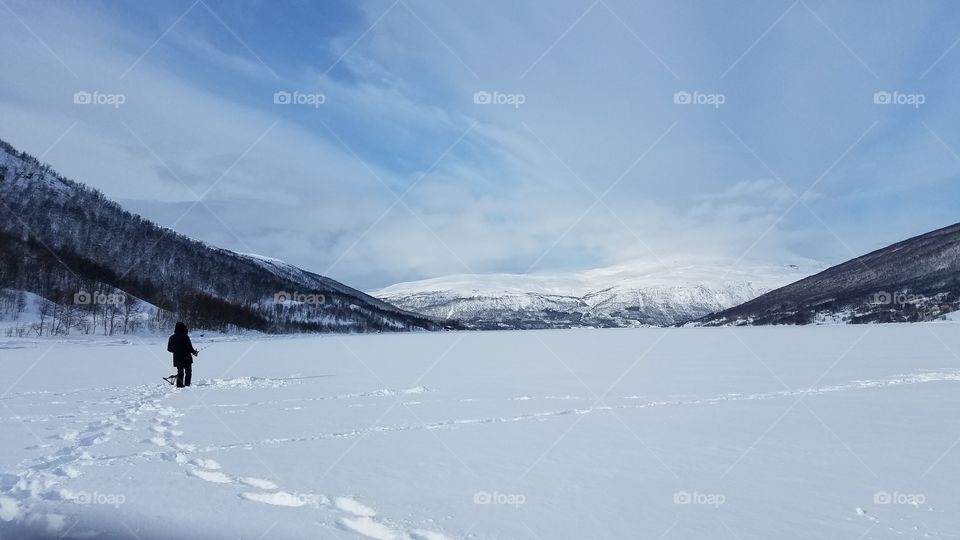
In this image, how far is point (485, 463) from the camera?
7672 mm

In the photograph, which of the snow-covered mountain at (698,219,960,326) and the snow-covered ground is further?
the snow-covered mountain at (698,219,960,326)

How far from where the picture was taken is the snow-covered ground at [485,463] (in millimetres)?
5297

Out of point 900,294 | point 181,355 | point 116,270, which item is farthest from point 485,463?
point 900,294

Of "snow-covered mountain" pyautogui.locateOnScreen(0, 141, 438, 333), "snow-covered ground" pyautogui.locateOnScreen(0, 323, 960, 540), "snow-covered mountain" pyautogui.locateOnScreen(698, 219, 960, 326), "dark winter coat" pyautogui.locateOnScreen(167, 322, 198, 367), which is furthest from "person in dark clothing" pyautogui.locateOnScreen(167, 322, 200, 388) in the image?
"snow-covered mountain" pyautogui.locateOnScreen(698, 219, 960, 326)

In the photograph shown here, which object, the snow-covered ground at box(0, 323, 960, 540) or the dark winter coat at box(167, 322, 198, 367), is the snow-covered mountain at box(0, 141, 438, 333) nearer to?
the dark winter coat at box(167, 322, 198, 367)

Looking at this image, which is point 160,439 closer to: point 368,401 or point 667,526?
point 368,401

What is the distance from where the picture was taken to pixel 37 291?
280 ft

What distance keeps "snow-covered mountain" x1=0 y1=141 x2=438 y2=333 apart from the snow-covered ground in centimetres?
7642

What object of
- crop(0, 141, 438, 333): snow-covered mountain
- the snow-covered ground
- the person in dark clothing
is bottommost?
the snow-covered ground

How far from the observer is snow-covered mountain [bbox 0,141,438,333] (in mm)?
88750

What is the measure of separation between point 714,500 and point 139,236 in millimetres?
157354

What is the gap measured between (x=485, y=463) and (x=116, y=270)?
13459 cm

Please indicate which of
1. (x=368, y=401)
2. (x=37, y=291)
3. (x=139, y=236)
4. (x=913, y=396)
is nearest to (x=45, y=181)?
(x=139, y=236)

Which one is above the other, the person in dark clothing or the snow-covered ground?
the person in dark clothing
